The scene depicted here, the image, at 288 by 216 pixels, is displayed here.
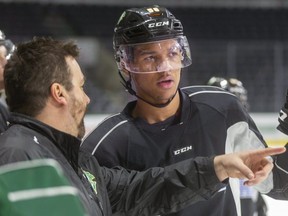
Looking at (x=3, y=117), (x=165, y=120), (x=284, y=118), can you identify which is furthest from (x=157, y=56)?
(x=3, y=117)

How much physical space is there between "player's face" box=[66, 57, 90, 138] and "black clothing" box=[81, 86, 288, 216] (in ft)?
1.48

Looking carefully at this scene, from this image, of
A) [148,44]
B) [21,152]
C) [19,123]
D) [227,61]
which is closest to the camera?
[21,152]

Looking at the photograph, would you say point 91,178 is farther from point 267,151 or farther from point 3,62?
point 3,62

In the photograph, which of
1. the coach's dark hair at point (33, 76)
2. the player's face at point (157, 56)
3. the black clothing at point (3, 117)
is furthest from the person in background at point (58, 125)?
the black clothing at point (3, 117)

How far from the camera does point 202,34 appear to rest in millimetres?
8766

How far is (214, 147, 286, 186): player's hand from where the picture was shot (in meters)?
1.22

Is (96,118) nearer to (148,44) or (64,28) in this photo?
(64,28)

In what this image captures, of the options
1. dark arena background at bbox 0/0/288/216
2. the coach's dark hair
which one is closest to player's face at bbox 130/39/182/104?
the coach's dark hair

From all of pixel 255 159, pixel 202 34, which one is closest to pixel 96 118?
pixel 202 34

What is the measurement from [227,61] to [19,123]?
6627 mm

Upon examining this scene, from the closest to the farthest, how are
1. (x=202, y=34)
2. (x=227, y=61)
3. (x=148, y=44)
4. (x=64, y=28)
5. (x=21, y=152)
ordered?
(x=21, y=152) → (x=148, y=44) → (x=227, y=61) → (x=64, y=28) → (x=202, y=34)

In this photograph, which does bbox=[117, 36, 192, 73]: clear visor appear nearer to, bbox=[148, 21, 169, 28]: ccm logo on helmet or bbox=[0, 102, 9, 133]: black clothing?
bbox=[148, 21, 169, 28]: ccm logo on helmet

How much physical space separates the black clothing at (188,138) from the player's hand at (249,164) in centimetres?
31

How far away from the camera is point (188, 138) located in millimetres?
1652
